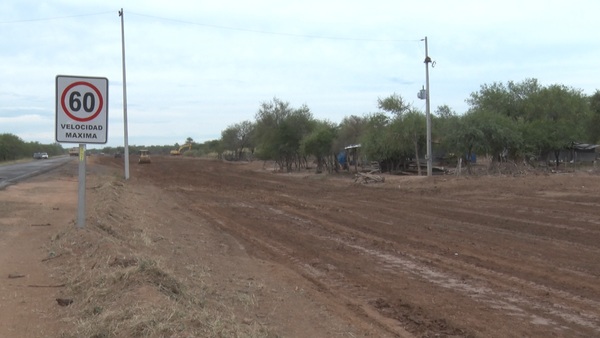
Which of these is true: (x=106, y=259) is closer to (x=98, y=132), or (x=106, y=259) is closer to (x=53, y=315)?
(x=53, y=315)

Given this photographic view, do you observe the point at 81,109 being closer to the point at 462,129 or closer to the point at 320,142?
the point at 462,129

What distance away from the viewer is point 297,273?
1046 centimetres

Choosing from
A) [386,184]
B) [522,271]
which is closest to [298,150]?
[386,184]

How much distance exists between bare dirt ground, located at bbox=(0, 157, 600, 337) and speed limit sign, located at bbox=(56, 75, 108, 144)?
1818 mm

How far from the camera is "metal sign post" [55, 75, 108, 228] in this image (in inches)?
434

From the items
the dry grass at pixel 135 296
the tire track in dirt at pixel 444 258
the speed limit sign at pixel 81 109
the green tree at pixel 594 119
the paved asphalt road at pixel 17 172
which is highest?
the green tree at pixel 594 119

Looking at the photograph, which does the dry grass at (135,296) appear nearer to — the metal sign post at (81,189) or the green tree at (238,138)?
the metal sign post at (81,189)

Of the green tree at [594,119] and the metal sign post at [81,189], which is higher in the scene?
the green tree at [594,119]

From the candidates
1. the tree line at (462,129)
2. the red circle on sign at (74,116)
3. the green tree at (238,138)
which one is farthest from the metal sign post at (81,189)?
the green tree at (238,138)

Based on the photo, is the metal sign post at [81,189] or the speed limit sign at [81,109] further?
the metal sign post at [81,189]

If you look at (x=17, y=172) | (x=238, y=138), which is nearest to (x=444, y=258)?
(x=17, y=172)

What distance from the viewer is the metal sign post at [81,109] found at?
1103 centimetres

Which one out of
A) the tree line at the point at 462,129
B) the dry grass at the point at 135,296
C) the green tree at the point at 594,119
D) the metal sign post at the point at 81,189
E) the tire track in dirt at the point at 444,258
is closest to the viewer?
the dry grass at the point at 135,296

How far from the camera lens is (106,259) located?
29.3 ft
